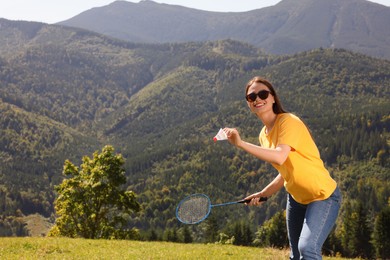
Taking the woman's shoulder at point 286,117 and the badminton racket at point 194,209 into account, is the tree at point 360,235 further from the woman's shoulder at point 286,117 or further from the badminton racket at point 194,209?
the woman's shoulder at point 286,117

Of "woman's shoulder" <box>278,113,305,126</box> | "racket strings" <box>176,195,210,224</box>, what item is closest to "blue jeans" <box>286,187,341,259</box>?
"woman's shoulder" <box>278,113,305,126</box>

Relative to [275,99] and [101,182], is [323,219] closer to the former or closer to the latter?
[275,99]

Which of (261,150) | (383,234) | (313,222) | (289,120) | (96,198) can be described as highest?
(289,120)

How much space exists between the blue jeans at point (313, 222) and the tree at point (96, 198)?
97.8 ft

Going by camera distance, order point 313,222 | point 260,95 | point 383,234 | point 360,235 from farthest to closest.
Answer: point 360,235 → point 383,234 → point 260,95 → point 313,222

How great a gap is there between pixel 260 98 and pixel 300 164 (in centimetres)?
154

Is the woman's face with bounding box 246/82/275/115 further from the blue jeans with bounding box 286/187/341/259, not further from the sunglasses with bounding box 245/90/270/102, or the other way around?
the blue jeans with bounding box 286/187/341/259

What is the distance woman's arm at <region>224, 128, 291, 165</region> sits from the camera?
23.9 ft

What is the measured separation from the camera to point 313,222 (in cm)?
808

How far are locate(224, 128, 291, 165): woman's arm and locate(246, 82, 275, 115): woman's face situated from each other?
1.12 metres

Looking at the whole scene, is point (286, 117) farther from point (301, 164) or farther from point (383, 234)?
point (383, 234)

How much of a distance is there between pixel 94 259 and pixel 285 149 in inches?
361

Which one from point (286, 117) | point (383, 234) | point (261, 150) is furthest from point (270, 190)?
point (383, 234)

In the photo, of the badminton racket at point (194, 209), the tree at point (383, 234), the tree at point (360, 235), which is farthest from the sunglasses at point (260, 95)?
the tree at point (360, 235)
